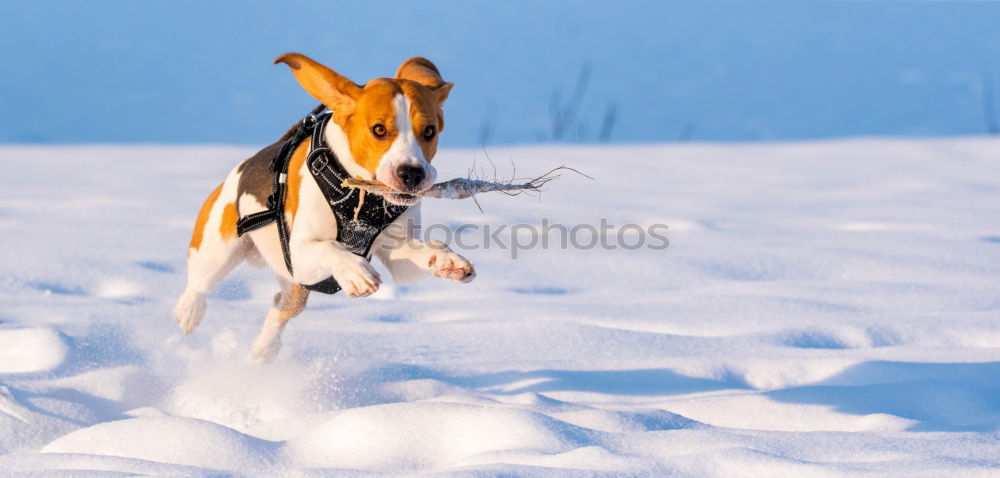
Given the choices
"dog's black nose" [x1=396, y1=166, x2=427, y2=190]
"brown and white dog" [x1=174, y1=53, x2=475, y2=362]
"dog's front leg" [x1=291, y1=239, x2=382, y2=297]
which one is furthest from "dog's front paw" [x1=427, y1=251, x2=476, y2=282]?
"dog's black nose" [x1=396, y1=166, x2=427, y2=190]

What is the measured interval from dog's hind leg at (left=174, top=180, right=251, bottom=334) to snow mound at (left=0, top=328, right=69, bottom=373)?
1.48 feet

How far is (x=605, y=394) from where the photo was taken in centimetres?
379

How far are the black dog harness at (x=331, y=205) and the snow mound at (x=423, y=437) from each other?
552mm

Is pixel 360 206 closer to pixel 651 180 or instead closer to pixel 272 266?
pixel 272 266

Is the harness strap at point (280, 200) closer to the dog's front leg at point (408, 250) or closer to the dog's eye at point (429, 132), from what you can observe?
the dog's front leg at point (408, 250)

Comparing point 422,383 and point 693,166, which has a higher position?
point 693,166

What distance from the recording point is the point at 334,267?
3.23m

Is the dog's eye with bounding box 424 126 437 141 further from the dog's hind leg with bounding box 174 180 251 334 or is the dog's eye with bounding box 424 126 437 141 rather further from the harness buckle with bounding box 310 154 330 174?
the dog's hind leg with bounding box 174 180 251 334

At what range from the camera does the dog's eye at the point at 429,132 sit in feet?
10.5

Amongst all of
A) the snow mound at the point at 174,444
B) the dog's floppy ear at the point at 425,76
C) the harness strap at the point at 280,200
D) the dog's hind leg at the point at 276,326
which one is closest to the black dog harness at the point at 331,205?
the harness strap at the point at 280,200

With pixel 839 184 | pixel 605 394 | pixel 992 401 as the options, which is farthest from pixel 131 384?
pixel 839 184

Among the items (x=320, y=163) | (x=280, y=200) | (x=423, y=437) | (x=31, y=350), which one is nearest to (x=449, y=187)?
(x=320, y=163)

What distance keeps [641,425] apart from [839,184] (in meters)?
6.28

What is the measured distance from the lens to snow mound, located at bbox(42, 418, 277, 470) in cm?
281
